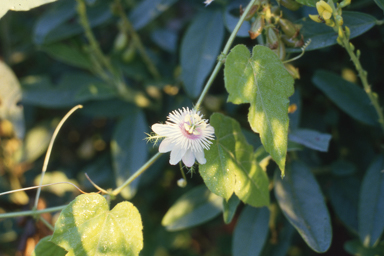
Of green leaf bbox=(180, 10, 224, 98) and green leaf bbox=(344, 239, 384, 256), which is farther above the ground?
green leaf bbox=(180, 10, 224, 98)

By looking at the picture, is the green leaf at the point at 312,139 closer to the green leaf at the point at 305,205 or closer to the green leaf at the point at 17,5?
the green leaf at the point at 305,205

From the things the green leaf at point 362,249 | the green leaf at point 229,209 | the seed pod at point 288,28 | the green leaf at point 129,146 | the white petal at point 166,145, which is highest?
the seed pod at point 288,28

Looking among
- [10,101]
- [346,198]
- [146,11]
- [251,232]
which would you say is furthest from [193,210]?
[10,101]

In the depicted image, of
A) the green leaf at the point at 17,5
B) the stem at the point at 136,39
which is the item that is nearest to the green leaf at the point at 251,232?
the stem at the point at 136,39

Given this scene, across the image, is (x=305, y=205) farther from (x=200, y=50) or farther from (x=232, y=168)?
(x=200, y=50)

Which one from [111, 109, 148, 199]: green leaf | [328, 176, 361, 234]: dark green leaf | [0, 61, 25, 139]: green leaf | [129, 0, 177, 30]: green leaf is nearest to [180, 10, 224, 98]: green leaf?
[129, 0, 177, 30]: green leaf

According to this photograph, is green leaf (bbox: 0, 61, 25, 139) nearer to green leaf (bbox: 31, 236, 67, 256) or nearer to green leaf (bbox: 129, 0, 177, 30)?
green leaf (bbox: 129, 0, 177, 30)
